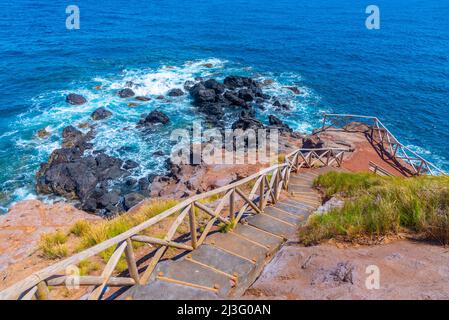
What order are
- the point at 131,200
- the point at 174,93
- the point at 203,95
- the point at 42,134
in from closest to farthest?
1. the point at 131,200
2. the point at 42,134
3. the point at 203,95
4. the point at 174,93

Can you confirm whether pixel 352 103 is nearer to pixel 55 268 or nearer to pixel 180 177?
pixel 180 177

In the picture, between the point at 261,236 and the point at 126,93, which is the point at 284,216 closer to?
the point at 261,236

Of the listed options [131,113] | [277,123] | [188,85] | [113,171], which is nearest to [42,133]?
[131,113]

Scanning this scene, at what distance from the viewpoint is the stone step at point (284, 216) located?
29.2 feet

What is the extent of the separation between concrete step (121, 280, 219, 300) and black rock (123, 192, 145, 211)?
1578cm

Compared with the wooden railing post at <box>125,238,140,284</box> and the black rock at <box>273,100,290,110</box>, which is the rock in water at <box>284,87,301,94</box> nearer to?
the black rock at <box>273,100,290,110</box>

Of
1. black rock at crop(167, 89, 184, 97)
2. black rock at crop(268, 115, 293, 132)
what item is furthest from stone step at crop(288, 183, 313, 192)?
black rock at crop(167, 89, 184, 97)

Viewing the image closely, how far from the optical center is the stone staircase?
462 cm

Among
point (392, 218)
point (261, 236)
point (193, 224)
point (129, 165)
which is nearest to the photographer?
point (193, 224)

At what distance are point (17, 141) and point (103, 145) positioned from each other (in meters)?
7.01

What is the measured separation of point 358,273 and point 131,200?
17174 mm

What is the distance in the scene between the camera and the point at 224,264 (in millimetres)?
5969

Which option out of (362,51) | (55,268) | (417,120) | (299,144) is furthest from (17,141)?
(362,51)

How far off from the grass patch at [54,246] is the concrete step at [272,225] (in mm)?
4943
